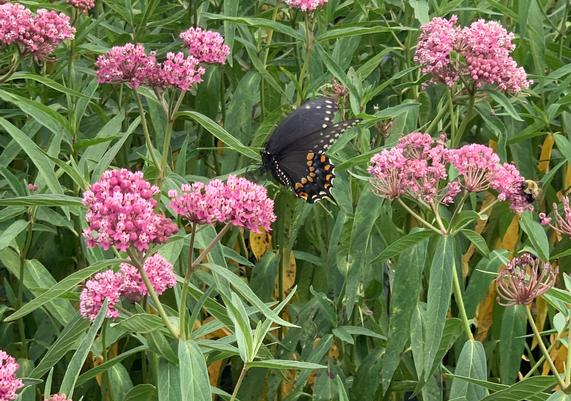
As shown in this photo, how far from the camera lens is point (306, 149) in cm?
376

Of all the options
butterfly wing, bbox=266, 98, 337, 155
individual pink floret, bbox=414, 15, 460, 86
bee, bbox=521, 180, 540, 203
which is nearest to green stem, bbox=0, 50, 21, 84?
butterfly wing, bbox=266, 98, 337, 155

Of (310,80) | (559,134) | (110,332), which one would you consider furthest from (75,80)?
(559,134)

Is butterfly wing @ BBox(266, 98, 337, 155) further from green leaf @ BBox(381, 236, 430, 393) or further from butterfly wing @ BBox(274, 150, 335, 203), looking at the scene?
green leaf @ BBox(381, 236, 430, 393)

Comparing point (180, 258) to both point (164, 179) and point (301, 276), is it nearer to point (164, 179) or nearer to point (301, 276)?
point (164, 179)

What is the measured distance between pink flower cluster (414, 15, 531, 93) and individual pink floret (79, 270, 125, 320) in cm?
120

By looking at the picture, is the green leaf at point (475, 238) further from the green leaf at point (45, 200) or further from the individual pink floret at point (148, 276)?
the green leaf at point (45, 200)

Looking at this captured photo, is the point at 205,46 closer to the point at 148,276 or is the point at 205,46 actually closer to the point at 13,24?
the point at 13,24

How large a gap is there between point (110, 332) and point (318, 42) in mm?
1291

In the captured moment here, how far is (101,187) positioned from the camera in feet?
7.64

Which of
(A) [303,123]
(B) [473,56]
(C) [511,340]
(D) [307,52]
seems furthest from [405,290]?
(D) [307,52]

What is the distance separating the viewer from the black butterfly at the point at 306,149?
3.56 m

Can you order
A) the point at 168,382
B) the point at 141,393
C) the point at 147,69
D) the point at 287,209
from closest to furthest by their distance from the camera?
the point at 168,382 < the point at 141,393 < the point at 147,69 < the point at 287,209

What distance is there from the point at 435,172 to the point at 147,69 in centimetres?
94

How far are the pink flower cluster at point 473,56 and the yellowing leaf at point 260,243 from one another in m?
1.06
